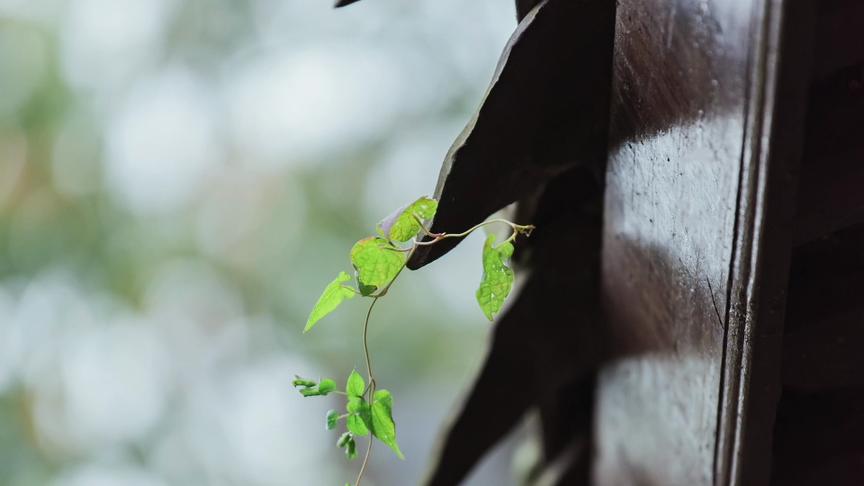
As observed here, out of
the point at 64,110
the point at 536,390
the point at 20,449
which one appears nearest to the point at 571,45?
the point at 536,390

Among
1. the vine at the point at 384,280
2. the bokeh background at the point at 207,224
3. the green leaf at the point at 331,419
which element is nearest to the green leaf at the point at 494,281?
the vine at the point at 384,280

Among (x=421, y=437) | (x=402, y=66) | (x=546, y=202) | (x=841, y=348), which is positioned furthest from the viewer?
(x=402, y=66)

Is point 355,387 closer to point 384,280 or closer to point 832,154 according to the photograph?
point 384,280

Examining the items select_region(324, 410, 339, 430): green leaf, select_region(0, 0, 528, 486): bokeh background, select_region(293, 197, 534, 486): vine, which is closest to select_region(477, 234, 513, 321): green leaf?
select_region(293, 197, 534, 486): vine

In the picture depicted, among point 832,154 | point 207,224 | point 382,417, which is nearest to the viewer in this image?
point 832,154

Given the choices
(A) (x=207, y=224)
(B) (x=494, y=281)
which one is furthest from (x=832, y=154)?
(A) (x=207, y=224)

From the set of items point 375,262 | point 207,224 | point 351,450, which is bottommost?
point 207,224

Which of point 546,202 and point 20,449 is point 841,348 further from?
point 20,449
